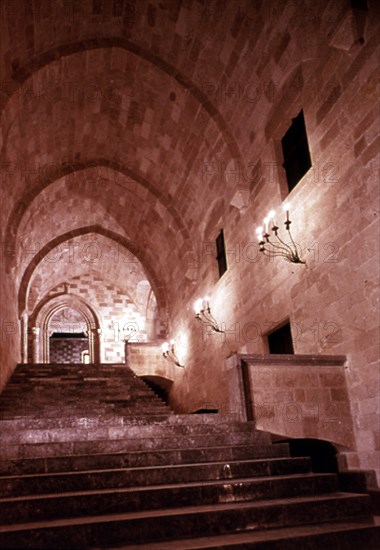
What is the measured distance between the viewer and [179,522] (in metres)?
3.07

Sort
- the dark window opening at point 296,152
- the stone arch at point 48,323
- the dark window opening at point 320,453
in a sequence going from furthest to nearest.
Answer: the stone arch at point 48,323 < the dark window opening at point 296,152 < the dark window opening at point 320,453

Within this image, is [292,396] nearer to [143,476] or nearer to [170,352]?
[143,476]

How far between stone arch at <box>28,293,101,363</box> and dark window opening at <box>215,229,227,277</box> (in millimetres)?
9349

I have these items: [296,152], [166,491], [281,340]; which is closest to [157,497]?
[166,491]

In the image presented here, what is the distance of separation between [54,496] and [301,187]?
513 centimetres

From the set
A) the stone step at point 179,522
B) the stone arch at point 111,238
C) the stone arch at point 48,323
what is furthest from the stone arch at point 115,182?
the stone step at point 179,522

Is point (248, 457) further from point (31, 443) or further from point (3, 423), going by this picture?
point (3, 423)

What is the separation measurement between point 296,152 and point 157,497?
5.71 metres

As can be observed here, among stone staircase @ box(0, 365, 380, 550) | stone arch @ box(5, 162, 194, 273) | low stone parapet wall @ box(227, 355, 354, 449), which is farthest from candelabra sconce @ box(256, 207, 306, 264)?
stone arch @ box(5, 162, 194, 273)

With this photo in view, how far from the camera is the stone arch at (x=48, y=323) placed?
1839 cm

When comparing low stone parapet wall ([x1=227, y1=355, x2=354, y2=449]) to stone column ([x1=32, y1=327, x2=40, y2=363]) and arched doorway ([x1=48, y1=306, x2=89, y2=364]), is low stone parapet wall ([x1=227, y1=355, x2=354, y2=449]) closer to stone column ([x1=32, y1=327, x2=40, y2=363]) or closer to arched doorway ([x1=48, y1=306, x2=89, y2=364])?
stone column ([x1=32, y1=327, x2=40, y2=363])

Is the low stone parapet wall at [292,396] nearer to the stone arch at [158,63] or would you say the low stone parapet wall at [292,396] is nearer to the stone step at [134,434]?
the stone step at [134,434]

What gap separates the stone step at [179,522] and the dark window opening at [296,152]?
499 centimetres

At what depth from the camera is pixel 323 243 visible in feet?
20.3
